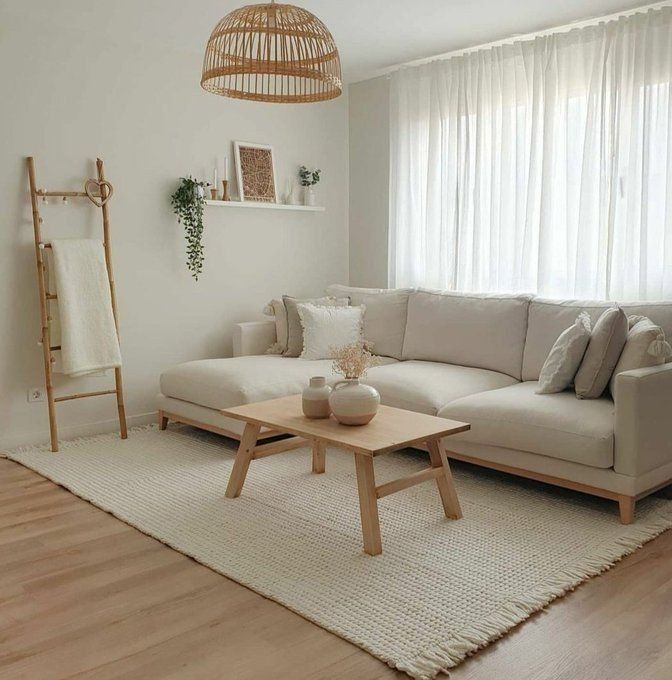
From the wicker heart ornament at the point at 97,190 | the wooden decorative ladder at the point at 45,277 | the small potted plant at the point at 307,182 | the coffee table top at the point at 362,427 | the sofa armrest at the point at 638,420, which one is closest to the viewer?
the coffee table top at the point at 362,427

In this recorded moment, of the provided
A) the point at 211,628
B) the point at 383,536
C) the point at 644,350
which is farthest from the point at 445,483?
the point at 211,628

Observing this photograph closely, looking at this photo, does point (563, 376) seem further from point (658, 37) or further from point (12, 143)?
point (12, 143)

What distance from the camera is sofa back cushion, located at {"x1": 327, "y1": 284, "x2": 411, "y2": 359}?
16.3 feet

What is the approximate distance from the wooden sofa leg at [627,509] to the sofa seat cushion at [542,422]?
0.51ft

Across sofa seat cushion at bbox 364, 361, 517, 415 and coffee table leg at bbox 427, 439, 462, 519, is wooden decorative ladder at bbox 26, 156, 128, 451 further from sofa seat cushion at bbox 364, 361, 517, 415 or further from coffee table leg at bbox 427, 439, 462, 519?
coffee table leg at bbox 427, 439, 462, 519

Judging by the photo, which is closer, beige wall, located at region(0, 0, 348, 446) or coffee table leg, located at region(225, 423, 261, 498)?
coffee table leg, located at region(225, 423, 261, 498)

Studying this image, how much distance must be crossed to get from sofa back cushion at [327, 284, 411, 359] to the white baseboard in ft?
5.19

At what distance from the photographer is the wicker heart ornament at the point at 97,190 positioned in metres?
4.55

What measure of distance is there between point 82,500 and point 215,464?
76 cm

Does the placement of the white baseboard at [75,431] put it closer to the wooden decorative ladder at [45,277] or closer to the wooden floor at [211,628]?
the wooden decorative ladder at [45,277]

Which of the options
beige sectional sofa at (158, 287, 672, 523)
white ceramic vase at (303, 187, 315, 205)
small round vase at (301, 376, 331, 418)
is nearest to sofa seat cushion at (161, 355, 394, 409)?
beige sectional sofa at (158, 287, 672, 523)

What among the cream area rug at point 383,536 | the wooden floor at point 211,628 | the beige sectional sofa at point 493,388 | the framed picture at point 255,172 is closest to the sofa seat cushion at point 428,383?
the beige sectional sofa at point 493,388

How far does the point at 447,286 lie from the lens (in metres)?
5.26

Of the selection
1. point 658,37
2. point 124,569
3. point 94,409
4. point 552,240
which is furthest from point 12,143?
point 658,37
